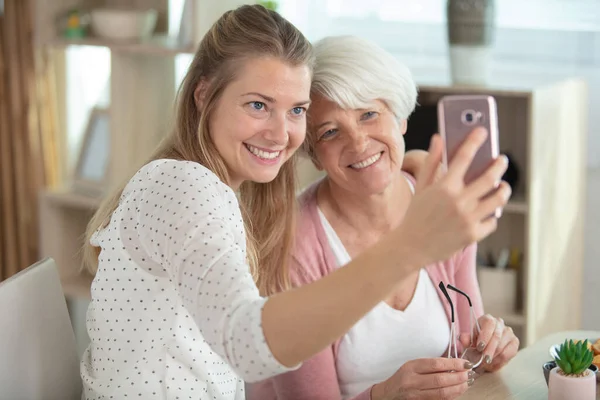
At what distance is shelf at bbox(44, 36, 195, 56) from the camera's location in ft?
9.09

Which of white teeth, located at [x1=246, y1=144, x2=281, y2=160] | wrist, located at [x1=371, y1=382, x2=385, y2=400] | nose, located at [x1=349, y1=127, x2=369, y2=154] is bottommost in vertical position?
wrist, located at [x1=371, y1=382, x2=385, y2=400]

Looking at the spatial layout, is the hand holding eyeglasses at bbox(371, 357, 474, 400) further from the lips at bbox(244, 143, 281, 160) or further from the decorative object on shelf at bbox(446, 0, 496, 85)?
the decorative object on shelf at bbox(446, 0, 496, 85)

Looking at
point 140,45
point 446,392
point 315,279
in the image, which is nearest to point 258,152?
point 315,279

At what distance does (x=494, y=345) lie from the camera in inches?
63.8

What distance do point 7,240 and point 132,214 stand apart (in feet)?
7.48

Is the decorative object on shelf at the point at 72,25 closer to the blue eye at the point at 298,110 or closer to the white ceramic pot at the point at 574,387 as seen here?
the blue eye at the point at 298,110

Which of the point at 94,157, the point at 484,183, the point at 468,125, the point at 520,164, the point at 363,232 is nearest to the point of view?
the point at 484,183

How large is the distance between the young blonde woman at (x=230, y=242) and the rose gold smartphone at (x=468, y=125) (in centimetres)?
3

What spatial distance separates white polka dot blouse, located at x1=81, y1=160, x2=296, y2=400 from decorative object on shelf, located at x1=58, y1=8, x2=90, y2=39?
172 cm

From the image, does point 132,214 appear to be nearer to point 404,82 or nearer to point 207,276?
point 207,276

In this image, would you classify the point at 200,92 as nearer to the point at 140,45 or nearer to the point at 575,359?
the point at 575,359

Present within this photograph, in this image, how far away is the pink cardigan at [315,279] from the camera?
5.79 feet

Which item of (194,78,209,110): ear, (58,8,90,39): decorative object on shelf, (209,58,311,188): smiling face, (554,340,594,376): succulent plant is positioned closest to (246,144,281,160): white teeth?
(209,58,311,188): smiling face

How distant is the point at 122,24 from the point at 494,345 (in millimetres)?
1780
